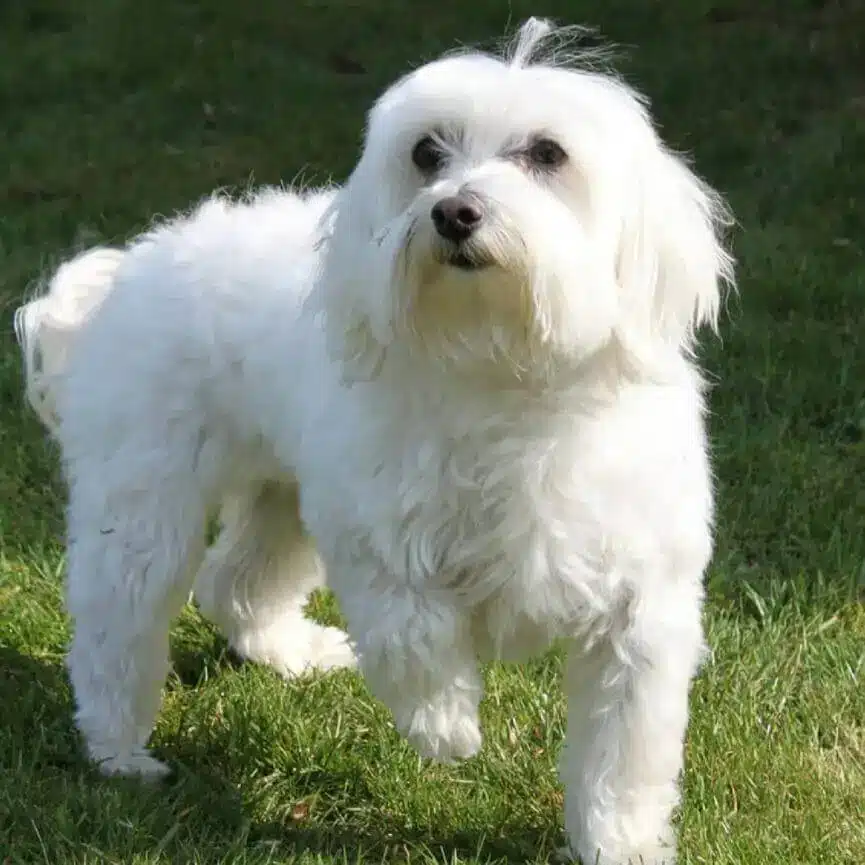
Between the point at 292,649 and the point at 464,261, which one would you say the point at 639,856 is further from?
the point at 292,649

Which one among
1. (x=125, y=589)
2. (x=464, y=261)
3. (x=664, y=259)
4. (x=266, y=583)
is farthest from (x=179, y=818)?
(x=664, y=259)

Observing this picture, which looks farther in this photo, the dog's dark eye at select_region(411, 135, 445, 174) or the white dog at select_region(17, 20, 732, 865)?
the dog's dark eye at select_region(411, 135, 445, 174)

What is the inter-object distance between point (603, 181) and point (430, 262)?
376mm

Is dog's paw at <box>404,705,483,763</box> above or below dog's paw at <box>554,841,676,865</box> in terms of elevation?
above

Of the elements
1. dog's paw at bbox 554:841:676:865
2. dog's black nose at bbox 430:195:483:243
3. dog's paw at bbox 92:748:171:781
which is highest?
dog's black nose at bbox 430:195:483:243

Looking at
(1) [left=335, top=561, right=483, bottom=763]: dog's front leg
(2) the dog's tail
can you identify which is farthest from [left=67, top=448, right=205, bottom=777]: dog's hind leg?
(1) [left=335, top=561, right=483, bottom=763]: dog's front leg

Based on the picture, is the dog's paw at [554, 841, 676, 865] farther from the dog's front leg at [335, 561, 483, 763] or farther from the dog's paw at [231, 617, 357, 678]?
the dog's paw at [231, 617, 357, 678]

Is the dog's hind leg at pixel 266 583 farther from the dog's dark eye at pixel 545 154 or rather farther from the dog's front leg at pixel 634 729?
the dog's dark eye at pixel 545 154

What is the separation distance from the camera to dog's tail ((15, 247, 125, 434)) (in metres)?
4.22

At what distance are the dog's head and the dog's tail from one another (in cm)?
141

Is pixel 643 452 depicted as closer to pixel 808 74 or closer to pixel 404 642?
pixel 404 642

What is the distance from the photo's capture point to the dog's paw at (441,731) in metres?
3.05

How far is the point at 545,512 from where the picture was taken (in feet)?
9.71

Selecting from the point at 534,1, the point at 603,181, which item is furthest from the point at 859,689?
the point at 534,1
